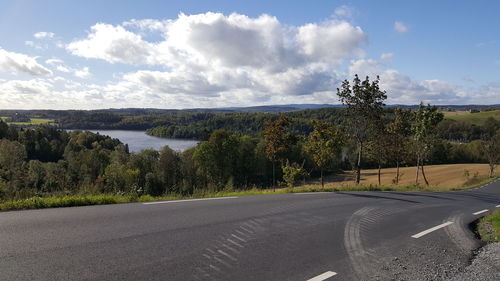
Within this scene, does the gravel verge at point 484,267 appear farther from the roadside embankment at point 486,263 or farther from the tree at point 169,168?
the tree at point 169,168

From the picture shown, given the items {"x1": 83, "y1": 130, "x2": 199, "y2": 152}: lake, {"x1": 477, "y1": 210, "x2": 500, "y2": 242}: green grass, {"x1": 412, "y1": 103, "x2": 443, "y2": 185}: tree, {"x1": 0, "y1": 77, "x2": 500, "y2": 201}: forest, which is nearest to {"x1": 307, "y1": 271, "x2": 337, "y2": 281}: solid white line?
{"x1": 477, "y1": 210, "x2": 500, "y2": 242}: green grass

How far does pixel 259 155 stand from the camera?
199ft

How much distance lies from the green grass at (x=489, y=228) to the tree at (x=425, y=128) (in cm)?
2765

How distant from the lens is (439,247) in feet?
19.0

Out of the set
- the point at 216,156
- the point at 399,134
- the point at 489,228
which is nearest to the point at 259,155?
the point at 216,156

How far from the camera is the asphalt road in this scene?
13.1ft

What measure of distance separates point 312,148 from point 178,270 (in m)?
22.0

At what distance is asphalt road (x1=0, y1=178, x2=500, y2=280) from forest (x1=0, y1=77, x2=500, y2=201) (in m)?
3.15

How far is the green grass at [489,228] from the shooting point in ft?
21.9

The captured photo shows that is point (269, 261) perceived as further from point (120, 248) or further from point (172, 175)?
point (172, 175)

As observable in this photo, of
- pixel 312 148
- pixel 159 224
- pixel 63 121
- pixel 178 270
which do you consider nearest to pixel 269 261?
pixel 178 270

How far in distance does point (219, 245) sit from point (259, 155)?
183 feet

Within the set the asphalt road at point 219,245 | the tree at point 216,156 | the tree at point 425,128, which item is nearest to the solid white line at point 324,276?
the asphalt road at point 219,245

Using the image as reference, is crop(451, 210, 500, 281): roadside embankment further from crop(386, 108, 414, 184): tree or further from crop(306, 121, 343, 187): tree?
crop(386, 108, 414, 184): tree
